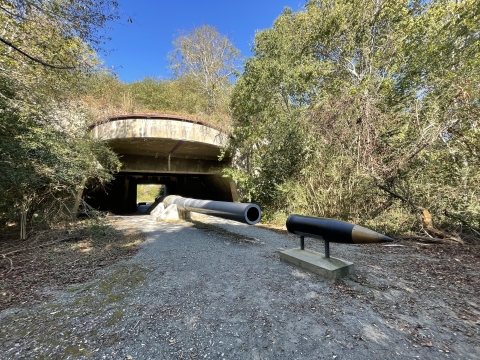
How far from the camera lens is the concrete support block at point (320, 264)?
2740 millimetres

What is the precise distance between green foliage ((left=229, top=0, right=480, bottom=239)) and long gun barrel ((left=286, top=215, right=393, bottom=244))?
296 cm

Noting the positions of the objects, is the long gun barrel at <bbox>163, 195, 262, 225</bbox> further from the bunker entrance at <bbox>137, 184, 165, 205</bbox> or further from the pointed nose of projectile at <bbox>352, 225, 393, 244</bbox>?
the bunker entrance at <bbox>137, 184, 165, 205</bbox>

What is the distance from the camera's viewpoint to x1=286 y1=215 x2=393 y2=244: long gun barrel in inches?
97.4

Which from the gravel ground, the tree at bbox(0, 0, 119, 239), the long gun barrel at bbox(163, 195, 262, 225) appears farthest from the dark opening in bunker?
the tree at bbox(0, 0, 119, 239)

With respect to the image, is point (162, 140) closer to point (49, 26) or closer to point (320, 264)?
point (49, 26)

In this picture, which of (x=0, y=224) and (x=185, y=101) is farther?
(x=185, y=101)

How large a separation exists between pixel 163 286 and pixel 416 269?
3467mm

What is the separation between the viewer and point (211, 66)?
13281mm

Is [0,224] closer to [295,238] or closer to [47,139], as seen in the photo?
[47,139]

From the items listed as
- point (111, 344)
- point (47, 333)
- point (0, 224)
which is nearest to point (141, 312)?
point (111, 344)

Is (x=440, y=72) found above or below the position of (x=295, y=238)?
above

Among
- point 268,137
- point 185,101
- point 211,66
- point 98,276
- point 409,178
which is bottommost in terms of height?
point 98,276

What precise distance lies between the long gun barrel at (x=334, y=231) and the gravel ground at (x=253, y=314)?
1.79 ft

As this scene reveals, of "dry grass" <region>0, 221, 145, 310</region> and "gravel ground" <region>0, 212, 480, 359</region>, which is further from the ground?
"gravel ground" <region>0, 212, 480, 359</region>
